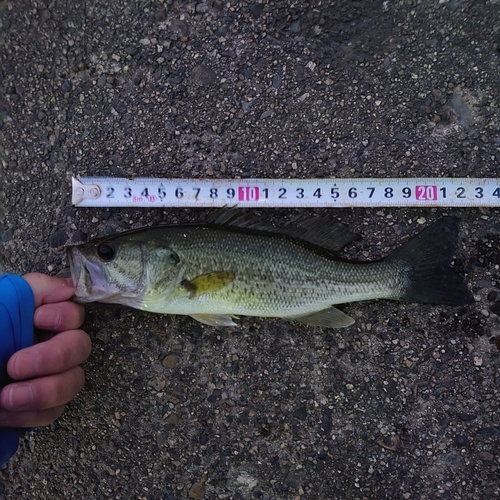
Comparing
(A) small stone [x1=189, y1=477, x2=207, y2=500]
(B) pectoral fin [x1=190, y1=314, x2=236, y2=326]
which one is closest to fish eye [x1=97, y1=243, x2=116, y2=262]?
(B) pectoral fin [x1=190, y1=314, x2=236, y2=326]

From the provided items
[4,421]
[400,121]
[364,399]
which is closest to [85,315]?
[4,421]

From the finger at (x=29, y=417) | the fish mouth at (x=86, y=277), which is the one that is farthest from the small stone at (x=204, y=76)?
the finger at (x=29, y=417)

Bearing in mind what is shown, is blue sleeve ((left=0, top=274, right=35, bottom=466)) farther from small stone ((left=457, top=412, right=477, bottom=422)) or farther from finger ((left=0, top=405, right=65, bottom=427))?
small stone ((left=457, top=412, right=477, bottom=422))

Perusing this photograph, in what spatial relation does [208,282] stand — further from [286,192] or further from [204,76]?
[204,76]

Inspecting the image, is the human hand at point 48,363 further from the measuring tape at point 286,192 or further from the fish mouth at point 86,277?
the measuring tape at point 286,192

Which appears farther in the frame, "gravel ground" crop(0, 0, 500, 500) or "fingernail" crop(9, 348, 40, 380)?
"gravel ground" crop(0, 0, 500, 500)

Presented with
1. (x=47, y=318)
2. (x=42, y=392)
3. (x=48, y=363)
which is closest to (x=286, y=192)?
(x=47, y=318)

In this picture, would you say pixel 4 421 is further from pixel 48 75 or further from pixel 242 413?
pixel 48 75
